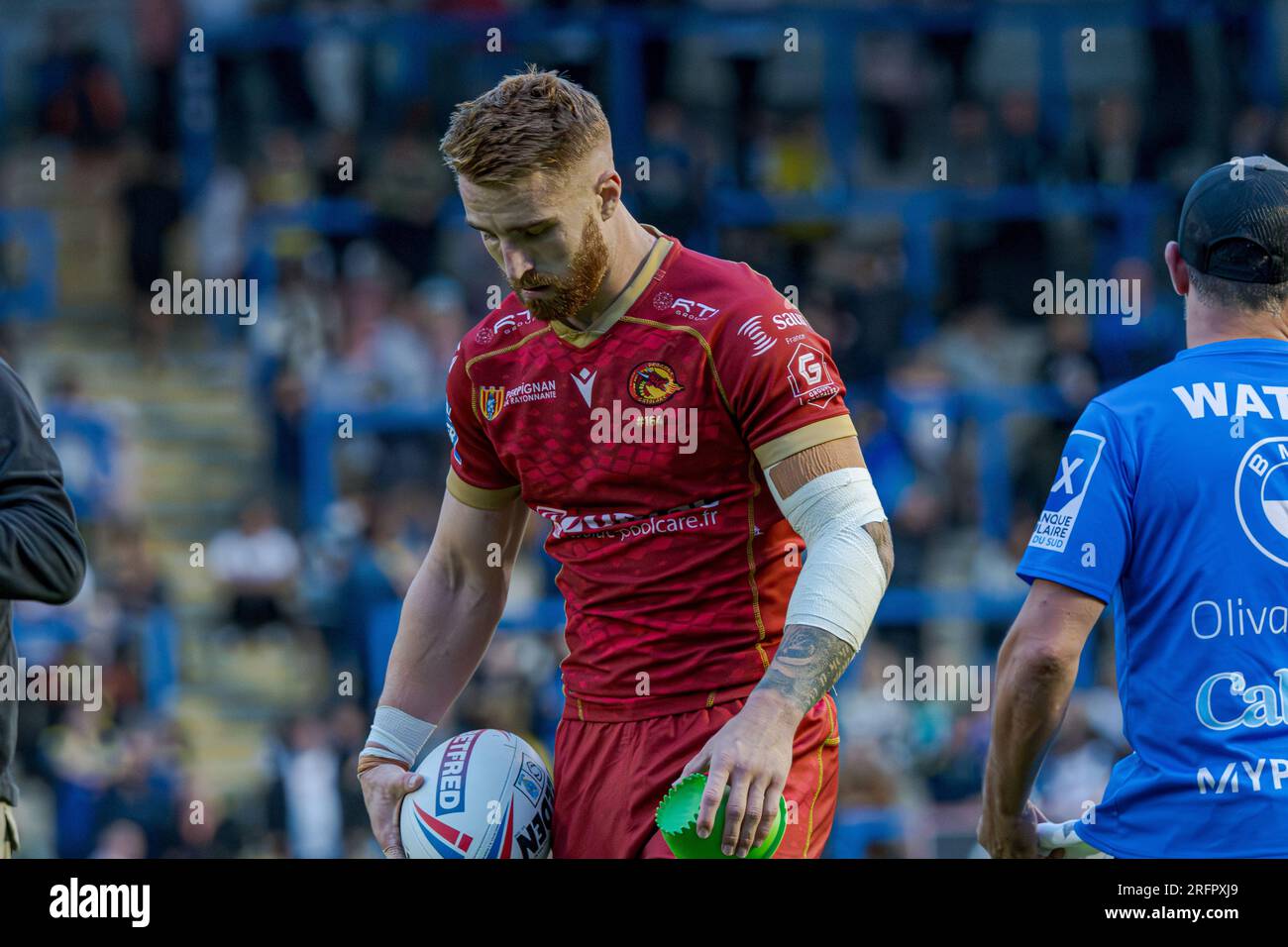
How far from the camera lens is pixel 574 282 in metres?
3.36

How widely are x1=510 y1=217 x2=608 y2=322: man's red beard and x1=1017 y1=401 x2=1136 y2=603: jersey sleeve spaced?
103 centimetres

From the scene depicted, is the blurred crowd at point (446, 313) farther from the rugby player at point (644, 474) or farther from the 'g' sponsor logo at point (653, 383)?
the 'g' sponsor logo at point (653, 383)

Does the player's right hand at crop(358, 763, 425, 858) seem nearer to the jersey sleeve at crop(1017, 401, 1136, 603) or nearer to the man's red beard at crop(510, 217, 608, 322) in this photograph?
the man's red beard at crop(510, 217, 608, 322)

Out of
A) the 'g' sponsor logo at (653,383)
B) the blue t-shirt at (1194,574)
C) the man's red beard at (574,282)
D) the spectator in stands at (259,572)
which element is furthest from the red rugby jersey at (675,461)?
the spectator in stands at (259,572)

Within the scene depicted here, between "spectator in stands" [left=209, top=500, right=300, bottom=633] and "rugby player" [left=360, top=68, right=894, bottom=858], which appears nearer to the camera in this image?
"rugby player" [left=360, top=68, right=894, bottom=858]

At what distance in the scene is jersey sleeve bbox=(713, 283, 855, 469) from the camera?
3.27 metres

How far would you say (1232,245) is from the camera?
3.06m

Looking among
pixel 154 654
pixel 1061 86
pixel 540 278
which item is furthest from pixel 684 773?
pixel 1061 86

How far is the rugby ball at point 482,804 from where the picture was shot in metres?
3.40

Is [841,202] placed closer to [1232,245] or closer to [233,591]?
[233,591]

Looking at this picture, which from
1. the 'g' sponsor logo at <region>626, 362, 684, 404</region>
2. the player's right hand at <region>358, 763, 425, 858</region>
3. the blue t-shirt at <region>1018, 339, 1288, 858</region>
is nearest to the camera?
the blue t-shirt at <region>1018, 339, 1288, 858</region>

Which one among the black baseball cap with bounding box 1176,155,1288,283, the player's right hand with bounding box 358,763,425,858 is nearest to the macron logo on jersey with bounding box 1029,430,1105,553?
the black baseball cap with bounding box 1176,155,1288,283

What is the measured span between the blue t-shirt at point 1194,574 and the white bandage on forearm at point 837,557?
0.32m

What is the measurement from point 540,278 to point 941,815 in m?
6.18
